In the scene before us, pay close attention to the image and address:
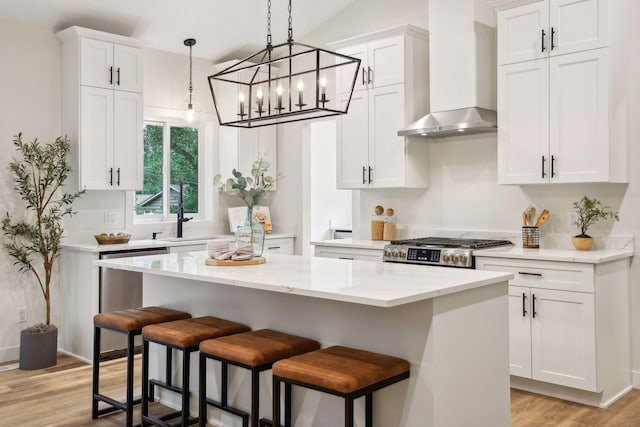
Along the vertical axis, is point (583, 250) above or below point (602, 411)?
above

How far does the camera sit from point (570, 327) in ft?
12.2

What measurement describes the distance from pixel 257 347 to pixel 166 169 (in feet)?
12.2

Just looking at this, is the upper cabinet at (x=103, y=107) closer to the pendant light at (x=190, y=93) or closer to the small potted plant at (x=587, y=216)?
the pendant light at (x=190, y=93)

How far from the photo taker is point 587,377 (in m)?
3.66

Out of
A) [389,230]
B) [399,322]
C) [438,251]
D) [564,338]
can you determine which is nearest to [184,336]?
[399,322]

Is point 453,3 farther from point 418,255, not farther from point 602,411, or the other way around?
point 602,411

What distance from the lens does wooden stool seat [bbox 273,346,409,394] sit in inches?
88.1

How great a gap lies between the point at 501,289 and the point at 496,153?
2.15 m

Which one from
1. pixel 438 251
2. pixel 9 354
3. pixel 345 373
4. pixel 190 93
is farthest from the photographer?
pixel 190 93

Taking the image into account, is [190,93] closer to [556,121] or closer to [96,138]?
[96,138]

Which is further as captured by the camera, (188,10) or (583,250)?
(188,10)

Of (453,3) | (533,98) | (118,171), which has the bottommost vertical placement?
(118,171)

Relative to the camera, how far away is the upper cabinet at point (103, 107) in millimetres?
4883

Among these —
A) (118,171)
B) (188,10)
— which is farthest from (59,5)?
(118,171)
